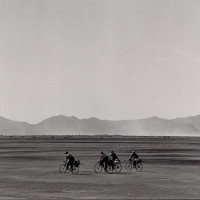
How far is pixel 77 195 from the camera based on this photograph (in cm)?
2594

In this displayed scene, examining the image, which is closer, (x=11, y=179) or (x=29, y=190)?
(x=29, y=190)

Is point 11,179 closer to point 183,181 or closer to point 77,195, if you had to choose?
point 77,195

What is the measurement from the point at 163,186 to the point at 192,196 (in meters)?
5.11

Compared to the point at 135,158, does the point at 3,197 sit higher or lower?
→ lower

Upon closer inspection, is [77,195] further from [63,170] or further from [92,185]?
[63,170]

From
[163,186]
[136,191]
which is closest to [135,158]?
[163,186]

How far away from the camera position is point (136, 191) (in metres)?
27.6

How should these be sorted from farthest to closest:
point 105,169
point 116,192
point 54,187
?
point 105,169
point 54,187
point 116,192

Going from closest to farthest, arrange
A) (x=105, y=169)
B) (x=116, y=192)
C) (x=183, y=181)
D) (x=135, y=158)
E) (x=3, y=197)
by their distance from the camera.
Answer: (x=3, y=197) < (x=116, y=192) < (x=183, y=181) < (x=105, y=169) < (x=135, y=158)

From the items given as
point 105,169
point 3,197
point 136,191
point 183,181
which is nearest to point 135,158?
point 105,169

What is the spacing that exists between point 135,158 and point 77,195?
20.0m

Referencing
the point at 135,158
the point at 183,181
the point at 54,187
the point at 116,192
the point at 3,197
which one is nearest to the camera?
the point at 3,197

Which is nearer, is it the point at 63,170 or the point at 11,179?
the point at 11,179

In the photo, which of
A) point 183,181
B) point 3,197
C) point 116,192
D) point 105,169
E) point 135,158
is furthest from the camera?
point 135,158
